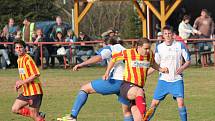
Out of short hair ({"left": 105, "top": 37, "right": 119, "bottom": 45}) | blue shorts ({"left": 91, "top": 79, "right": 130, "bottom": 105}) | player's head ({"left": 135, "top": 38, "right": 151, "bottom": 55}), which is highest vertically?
short hair ({"left": 105, "top": 37, "right": 119, "bottom": 45})

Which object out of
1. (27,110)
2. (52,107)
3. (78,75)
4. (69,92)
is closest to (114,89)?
(27,110)

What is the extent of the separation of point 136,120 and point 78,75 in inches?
450

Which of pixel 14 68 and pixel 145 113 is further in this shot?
pixel 14 68

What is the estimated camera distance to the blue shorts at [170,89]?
1236 centimetres

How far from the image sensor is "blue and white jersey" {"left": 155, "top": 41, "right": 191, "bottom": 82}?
41.0 ft

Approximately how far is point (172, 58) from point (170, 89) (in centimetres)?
56

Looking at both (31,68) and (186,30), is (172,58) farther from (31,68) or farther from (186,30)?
(186,30)

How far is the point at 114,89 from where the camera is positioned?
11641mm

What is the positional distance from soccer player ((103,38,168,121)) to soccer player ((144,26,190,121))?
3.30ft

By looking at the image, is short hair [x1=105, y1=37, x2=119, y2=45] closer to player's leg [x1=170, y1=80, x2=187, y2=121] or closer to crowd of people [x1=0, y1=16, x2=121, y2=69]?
player's leg [x1=170, y1=80, x2=187, y2=121]

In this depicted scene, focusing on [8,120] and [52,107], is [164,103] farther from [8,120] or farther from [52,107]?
[8,120]

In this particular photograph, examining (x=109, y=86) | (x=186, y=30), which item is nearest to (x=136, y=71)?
(x=109, y=86)

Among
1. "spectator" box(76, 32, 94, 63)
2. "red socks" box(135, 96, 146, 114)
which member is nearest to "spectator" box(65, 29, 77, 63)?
"spectator" box(76, 32, 94, 63)

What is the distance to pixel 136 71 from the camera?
37.6ft
